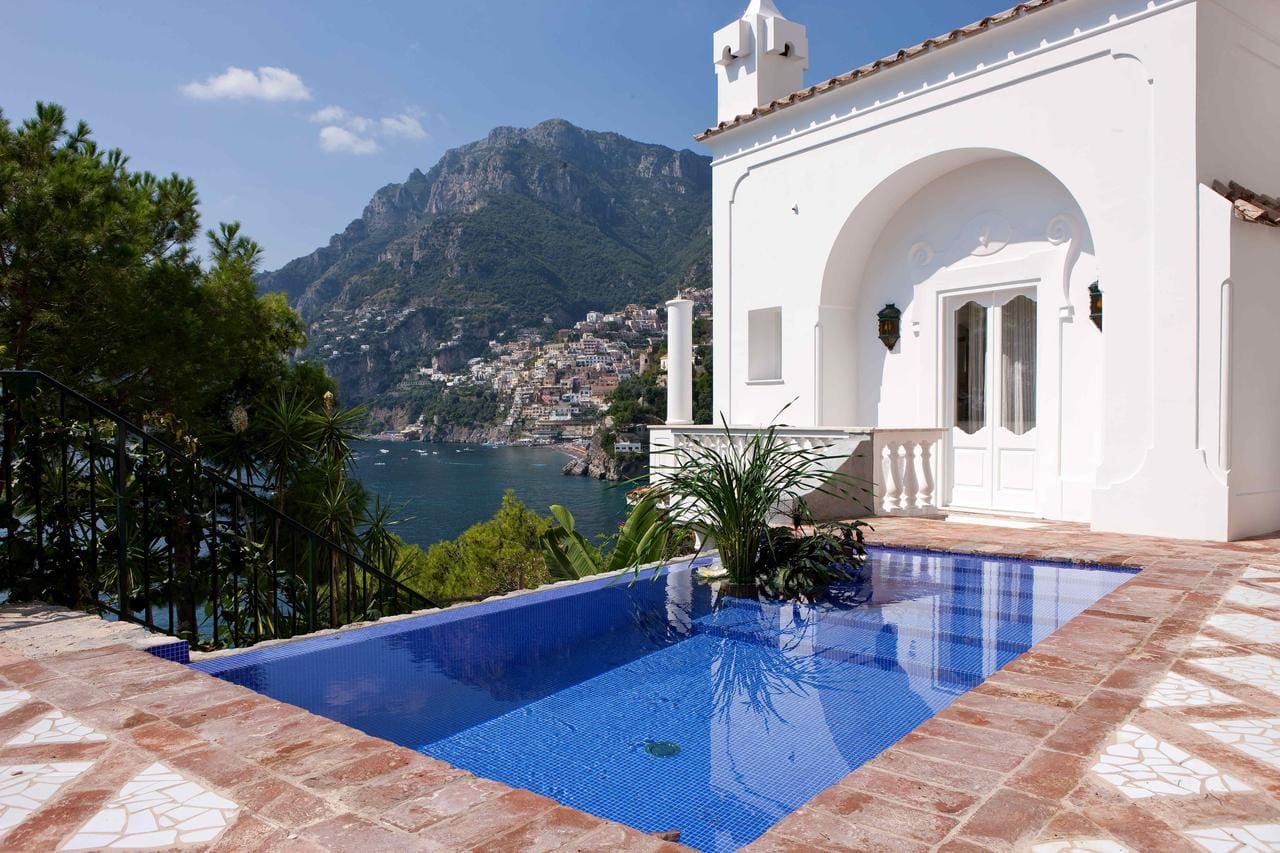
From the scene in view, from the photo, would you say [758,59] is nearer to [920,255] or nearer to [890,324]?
[920,255]

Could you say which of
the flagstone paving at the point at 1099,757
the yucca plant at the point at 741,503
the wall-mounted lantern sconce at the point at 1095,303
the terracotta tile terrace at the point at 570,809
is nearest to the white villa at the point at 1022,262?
the wall-mounted lantern sconce at the point at 1095,303

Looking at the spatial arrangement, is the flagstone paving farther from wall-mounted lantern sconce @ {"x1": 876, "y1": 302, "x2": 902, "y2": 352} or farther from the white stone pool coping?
wall-mounted lantern sconce @ {"x1": 876, "y1": 302, "x2": 902, "y2": 352}

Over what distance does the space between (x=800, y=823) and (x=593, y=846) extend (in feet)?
1.57

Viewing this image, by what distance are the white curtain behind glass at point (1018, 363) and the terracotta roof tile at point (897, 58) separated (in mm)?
2508

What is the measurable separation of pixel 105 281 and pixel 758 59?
7.95 meters

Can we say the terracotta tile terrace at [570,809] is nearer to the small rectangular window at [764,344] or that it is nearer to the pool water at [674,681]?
the pool water at [674,681]

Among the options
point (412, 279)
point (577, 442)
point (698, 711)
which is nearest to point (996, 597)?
point (698, 711)

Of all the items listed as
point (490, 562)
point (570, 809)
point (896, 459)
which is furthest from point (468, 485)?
point (570, 809)

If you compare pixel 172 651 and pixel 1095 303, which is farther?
pixel 1095 303

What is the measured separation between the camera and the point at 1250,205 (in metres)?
5.86

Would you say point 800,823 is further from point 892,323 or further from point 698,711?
point 892,323

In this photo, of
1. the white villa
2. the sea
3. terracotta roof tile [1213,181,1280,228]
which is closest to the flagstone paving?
the white villa

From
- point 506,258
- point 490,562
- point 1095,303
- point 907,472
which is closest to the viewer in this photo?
point 1095,303

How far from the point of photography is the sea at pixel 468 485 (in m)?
33.2
